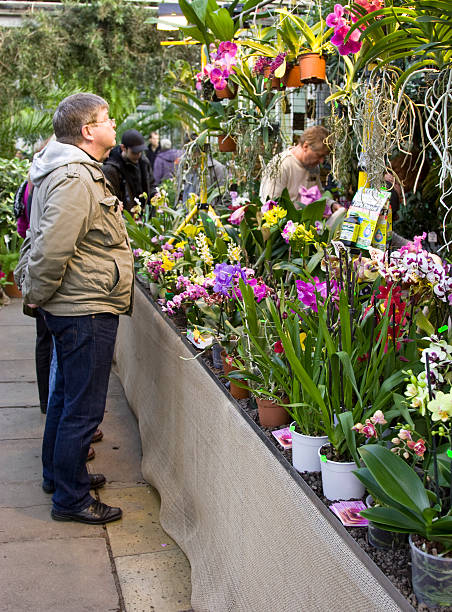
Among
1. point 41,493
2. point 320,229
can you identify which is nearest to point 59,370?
point 41,493

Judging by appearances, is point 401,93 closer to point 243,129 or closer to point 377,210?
point 377,210

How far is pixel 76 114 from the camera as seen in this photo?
2.68 metres

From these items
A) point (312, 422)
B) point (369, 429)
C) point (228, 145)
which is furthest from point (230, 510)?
point (228, 145)

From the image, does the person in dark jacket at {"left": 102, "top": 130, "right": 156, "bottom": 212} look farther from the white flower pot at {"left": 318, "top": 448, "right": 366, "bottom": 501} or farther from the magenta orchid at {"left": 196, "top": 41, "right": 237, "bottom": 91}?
the white flower pot at {"left": 318, "top": 448, "right": 366, "bottom": 501}

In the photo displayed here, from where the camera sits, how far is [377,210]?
2213 millimetres

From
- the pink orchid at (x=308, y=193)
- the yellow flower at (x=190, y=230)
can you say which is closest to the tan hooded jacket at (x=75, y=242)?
the yellow flower at (x=190, y=230)

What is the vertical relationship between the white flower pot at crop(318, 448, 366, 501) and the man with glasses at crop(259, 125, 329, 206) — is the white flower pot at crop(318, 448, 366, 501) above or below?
below

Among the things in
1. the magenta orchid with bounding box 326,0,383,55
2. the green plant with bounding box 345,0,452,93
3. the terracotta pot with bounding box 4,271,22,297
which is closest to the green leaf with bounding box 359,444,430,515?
the green plant with bounding box 345,0,452,93

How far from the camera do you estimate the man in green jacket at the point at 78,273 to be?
255 centimetres

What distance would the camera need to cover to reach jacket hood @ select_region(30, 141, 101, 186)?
2623 mm

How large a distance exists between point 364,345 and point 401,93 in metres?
0.73

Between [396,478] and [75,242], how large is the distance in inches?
63.5

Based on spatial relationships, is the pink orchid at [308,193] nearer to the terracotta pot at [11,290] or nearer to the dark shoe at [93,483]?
the dark shoe at [93,483]

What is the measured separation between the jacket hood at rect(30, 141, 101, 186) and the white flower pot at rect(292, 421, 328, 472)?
1410mm
